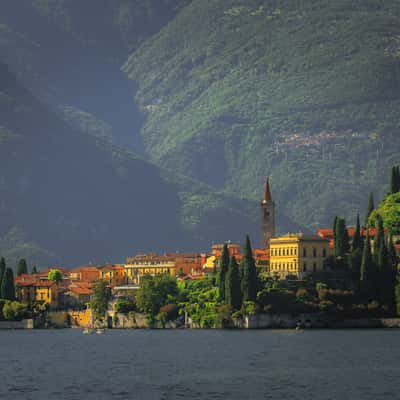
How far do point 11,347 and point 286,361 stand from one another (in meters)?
41.7

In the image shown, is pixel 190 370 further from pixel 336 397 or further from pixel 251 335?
pixel 251 335

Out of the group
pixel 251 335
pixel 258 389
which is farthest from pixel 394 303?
pixel 258 389

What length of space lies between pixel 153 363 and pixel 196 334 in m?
48.1

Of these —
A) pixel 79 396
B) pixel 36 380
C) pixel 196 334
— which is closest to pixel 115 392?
pixel 79 396

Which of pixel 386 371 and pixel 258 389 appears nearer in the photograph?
pixel 258 389

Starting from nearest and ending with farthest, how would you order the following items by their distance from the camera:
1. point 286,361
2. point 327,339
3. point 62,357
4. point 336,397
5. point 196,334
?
1. point 336,397
2. point 286,361
3. point 62,357
4. point 327,339
5. point 196,334

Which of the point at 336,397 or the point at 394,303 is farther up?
the point at 394,303

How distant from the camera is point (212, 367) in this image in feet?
480

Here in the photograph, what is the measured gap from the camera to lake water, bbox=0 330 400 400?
126 meters

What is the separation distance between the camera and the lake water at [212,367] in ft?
414

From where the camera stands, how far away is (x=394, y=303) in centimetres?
19938

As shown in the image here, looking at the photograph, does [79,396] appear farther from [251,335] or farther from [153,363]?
Answer: [251,335]

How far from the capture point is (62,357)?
537ft

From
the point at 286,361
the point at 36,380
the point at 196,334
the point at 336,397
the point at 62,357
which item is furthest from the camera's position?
the point at 196,334
